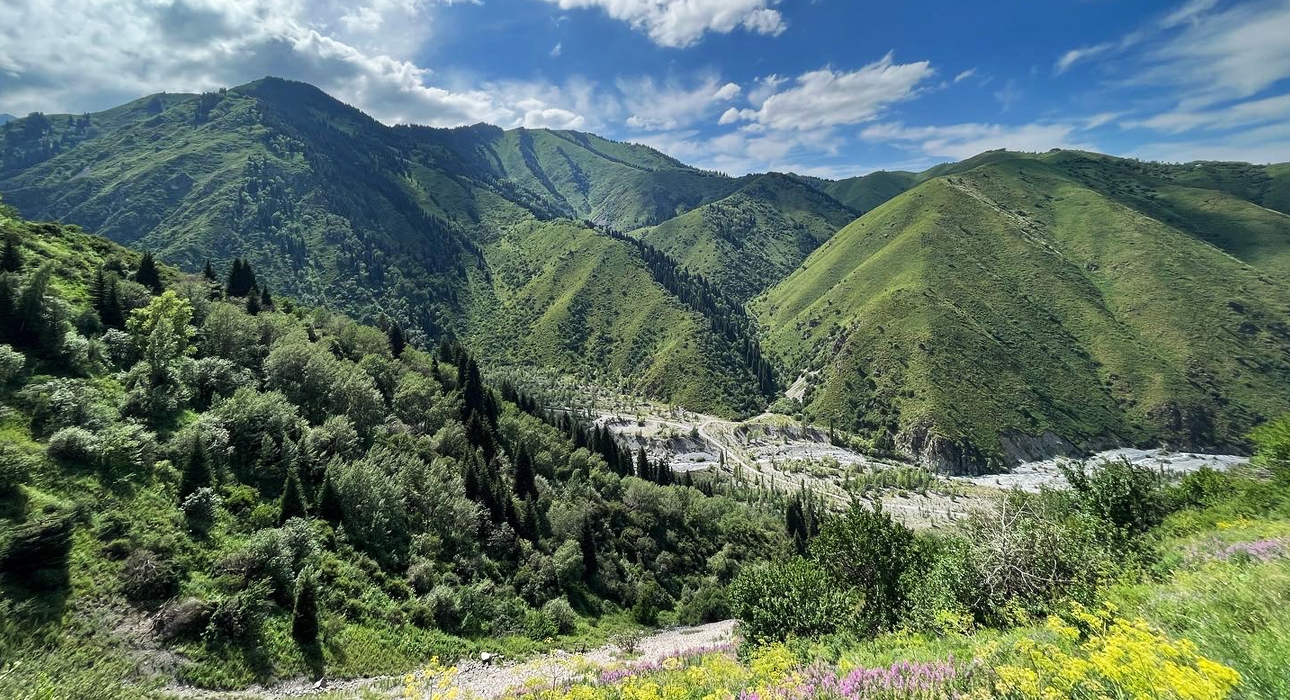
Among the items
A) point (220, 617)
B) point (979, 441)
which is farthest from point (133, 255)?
point (979, 441)

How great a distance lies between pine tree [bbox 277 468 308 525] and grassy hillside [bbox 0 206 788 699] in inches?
5.4

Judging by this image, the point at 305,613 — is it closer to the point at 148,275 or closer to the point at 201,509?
the point at 201,509

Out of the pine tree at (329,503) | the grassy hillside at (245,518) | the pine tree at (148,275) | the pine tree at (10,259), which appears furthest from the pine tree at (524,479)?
the pine tree at (10,259)

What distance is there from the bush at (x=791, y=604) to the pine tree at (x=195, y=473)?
34766mm

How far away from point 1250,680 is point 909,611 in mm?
20100

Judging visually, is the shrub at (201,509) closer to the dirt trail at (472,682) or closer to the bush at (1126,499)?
the dirt trail at (472,682)

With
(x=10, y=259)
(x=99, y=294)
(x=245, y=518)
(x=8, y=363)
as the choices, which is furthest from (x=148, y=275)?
(x=245, y=518)

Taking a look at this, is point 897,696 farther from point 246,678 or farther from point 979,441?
point 979,441

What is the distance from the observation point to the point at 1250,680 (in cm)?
641

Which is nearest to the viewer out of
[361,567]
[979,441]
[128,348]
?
[361,567]

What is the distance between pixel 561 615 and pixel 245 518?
998 inches

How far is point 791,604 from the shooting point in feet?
89.4

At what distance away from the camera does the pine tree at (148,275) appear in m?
55.2

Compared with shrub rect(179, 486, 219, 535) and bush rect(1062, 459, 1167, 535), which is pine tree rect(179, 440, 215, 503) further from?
bush rect(1062, 459, 1167, 535)
